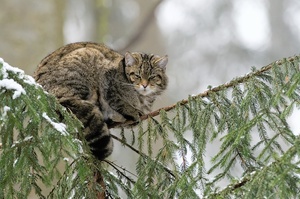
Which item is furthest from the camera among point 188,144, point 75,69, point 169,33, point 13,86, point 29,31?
point 169,33

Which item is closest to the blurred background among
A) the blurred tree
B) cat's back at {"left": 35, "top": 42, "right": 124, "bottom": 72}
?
the blurred tree

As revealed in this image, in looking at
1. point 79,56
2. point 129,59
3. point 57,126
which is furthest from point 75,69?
point 57,126

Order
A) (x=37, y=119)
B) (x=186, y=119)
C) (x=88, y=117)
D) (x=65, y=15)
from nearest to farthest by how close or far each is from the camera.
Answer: (x=37, y=119), (x=186, y=119), (x=88, y=117), (x=65, y=15)

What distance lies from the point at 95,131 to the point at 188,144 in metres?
0.41

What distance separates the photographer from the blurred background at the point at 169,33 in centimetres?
547

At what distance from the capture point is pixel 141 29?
710 centimetres

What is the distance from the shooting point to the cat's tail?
2.34 m

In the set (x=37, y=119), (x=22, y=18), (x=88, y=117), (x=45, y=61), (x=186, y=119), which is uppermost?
(x=22, y=18)

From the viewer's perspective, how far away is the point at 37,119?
1477 mm

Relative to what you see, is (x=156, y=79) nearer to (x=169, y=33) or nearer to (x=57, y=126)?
(x=57, y=126)

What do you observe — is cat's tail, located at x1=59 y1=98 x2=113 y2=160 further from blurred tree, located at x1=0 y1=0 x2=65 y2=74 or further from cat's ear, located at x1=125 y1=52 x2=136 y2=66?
blurred tree, located at x1=0 y1=0 x2=65 y2=74

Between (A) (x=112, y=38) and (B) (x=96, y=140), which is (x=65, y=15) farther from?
(B) (x=96, y=140)

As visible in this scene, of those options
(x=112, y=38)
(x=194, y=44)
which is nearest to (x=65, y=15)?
(x=112, y=38)

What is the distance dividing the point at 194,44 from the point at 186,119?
8.79m
